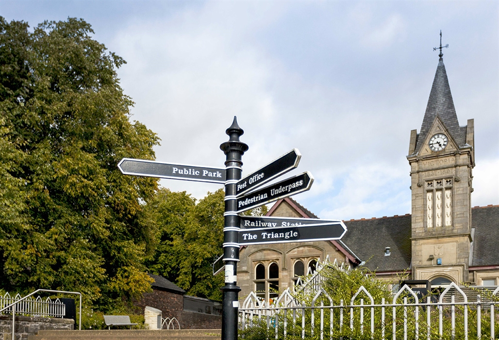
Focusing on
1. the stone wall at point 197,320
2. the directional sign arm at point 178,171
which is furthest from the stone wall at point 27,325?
the stone wall at point 197,320

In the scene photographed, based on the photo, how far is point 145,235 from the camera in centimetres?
2767

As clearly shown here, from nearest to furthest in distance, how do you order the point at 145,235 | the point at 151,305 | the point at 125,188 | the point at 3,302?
the point at 3,302, the point at 125,188, the point at 145,235, the point at 151,305

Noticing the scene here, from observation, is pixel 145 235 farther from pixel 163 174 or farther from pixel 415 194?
pixel 163 174

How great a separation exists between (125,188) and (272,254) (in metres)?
10.4

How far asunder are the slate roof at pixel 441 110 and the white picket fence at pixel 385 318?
25621 mm

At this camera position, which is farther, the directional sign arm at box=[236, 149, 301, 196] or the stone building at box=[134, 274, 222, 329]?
the stone building at box=[134, 274, 222, 329]

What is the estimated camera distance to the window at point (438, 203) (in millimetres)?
31016

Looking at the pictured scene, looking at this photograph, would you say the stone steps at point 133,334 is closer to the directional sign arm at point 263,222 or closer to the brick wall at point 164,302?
the directional sign arm at point 263,222

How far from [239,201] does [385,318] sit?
2924mm

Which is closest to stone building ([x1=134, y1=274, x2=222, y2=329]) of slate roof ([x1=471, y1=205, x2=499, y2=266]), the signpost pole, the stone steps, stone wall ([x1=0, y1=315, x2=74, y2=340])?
stone wall ([x1=0, y1=315, x2=74, y2=340])

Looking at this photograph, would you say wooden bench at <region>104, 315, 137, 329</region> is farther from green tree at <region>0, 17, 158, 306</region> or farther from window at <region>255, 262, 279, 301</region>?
window at <region>255, 262, 279, 301</region>

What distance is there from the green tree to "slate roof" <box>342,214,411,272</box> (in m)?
14.1

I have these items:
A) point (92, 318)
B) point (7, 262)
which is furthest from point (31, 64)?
point (92, 318)

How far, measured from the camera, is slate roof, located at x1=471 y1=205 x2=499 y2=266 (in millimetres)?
30328
